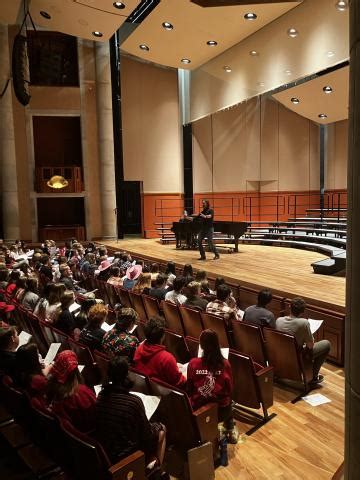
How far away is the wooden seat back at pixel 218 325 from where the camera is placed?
3850 mm

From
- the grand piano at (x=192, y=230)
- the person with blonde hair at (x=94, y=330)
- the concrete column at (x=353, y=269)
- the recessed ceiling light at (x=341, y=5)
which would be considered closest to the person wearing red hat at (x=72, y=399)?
the person with blonde hair at (x=94, y=330)

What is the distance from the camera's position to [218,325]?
390 centimetres

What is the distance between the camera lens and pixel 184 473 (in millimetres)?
2506

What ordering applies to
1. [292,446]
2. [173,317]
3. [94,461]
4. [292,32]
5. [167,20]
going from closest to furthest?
[94,461] → [292,446] → [173,317] → [292,32] → [167,20]

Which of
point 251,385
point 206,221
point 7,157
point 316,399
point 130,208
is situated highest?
point 7,157

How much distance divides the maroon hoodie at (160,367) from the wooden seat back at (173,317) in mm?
1562

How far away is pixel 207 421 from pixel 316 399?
143 centimetres

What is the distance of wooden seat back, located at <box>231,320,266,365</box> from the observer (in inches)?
142

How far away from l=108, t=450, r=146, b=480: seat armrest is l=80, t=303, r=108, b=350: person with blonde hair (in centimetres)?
139

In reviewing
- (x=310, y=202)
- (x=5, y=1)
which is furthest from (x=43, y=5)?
(x=310, y=202)

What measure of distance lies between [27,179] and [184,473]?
1231cm

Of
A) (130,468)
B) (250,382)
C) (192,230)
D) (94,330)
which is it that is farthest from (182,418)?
(192,230)

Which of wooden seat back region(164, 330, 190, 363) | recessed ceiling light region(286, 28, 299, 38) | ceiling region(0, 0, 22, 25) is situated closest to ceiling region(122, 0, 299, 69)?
recessed ceiling light region(286, 28, 299, 38)

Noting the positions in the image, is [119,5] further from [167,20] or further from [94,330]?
[94,330]
